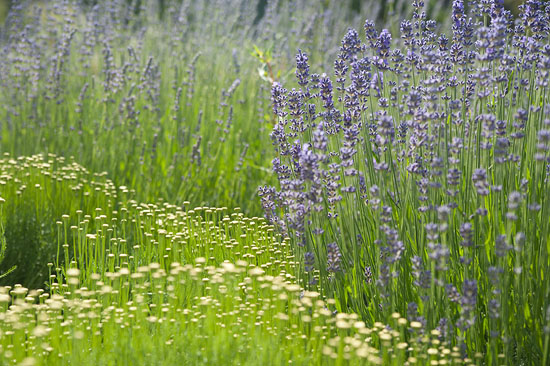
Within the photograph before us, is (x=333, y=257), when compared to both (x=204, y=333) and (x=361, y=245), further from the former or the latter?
(x=204, y=333)

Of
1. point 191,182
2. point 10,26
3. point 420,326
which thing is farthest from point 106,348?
point 10,26

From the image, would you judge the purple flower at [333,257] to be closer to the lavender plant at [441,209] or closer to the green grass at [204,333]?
the lavender plant at [441,209]

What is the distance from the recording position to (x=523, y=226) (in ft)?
8.16

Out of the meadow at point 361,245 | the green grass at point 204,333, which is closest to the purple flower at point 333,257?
the meadow at point 361,245

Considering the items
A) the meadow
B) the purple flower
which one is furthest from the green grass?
the purple flower

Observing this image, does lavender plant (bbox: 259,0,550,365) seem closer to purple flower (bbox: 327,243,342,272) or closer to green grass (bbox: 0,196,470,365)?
purple flower (bbox: 327,243,342,272)

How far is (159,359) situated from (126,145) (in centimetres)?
321

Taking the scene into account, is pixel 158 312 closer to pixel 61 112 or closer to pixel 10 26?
pixel 61 112

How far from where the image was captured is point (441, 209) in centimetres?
228

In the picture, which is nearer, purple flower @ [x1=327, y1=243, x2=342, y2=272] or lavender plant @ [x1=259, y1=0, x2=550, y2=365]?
lavender plant @ [x1=259, y1=0, x2=550, y2=365]

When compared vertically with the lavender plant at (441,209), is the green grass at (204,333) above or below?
below

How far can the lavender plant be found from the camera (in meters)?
2.44

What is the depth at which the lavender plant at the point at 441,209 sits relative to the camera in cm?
244

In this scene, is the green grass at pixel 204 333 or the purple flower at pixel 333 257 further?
the purple flower at pixel 333 257
